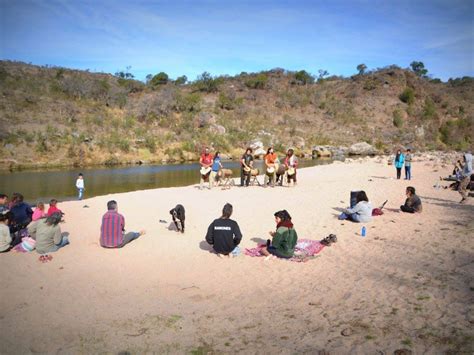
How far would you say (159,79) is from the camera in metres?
79.7

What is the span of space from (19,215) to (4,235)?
103 cm

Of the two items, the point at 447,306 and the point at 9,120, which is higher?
the point at 9,120

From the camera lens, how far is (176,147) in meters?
42.9

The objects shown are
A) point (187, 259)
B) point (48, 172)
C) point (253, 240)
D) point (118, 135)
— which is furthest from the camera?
point (118, 135)

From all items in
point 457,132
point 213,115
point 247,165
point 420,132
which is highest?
point 213,115

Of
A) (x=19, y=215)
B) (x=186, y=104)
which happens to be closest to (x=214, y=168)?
(x=19, y=215)

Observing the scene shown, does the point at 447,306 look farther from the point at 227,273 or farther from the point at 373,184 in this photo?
the point at 373,184

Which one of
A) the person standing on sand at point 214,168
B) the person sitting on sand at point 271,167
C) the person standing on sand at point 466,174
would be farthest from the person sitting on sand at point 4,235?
the person standing on sand at point 466,174

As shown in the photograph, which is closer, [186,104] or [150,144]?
[150,144]

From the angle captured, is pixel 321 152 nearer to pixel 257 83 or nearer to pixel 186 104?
pixel 186 104

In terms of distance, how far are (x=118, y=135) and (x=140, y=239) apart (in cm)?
3421

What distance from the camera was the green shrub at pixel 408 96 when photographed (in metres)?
74.3

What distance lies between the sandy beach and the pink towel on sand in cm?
16

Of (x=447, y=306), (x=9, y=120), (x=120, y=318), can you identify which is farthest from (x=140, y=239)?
(x=9, y=120)
